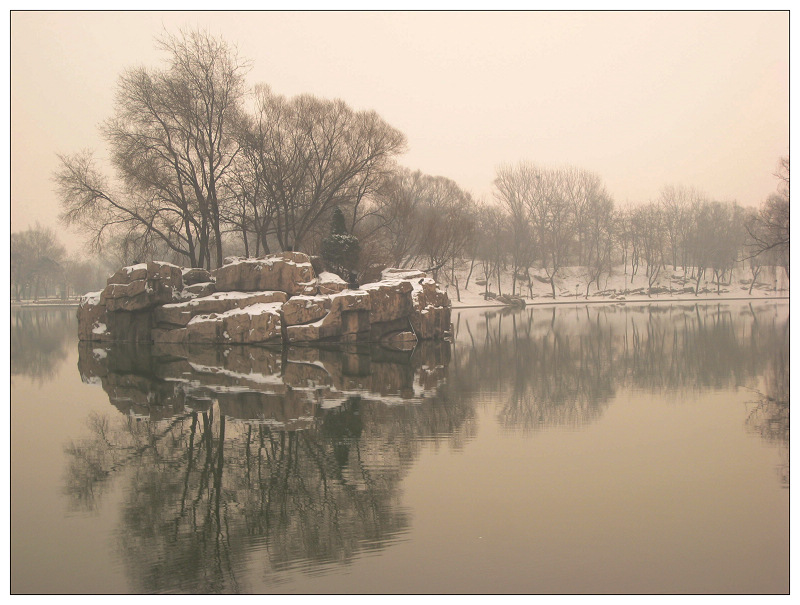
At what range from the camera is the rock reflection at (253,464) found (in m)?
5.33

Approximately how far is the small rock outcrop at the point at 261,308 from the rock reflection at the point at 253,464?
7.57m

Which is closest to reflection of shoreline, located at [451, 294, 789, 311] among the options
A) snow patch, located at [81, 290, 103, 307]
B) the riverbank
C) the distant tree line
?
the riverbank

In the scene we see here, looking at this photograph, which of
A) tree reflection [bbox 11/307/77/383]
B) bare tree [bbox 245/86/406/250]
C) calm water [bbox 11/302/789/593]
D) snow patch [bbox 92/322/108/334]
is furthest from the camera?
bare tree [bbox 245/86/406/250]

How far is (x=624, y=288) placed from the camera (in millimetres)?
66750

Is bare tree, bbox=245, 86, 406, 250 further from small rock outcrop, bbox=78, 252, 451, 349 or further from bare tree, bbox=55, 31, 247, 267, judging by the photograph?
small rock outcrop, bbox=78, 252, 451, 349

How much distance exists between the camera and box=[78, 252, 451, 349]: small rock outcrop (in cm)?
2308

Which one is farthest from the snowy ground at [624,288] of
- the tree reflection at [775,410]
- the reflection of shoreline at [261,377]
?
the tree reflection at [775,410]

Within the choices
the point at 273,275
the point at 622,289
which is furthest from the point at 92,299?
the point at 622,289

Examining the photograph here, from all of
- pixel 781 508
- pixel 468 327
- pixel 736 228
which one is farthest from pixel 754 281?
pixel 781 508

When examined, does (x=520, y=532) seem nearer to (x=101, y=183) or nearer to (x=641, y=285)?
(x=101, y=183)

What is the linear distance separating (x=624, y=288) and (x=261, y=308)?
5254 cm

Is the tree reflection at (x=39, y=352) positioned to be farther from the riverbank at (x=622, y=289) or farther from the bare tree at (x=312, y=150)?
the riverbank at (x=622, y=289)

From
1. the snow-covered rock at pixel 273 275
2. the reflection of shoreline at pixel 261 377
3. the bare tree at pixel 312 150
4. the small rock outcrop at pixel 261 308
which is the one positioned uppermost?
the bare tree at pixel 312 150

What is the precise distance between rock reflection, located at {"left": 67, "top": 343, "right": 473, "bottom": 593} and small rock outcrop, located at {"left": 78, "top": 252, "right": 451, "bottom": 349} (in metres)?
7.57
